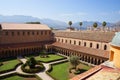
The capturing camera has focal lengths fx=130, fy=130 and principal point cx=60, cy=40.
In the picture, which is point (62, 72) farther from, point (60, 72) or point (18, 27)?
point (18, 27)

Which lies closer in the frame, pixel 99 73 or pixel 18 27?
pixel 99 73

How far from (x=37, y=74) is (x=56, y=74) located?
452 cm

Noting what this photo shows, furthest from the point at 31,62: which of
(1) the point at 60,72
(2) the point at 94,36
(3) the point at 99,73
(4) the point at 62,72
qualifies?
(3) the point at 99,73

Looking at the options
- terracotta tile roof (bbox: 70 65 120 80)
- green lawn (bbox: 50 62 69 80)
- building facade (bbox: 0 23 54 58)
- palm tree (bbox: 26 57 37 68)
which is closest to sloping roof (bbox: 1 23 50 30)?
building facade (bbox: 0 23 54 58)

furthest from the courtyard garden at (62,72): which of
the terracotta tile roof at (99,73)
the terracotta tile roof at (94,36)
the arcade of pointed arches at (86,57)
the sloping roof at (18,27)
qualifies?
the sloping roof at (18,27)

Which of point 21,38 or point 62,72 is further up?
point 21,38

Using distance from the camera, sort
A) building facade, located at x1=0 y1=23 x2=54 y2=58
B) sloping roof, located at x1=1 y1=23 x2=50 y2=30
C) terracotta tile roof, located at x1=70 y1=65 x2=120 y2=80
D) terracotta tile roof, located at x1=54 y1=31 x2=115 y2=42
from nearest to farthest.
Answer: terracotta tile roof, located at x1=70 y1=65 x2=120 y2=80, terracotta tile roof, located at x1=54 y1=31 x2=115 y2=42, building facade, located at x1=0 y1=23 x2=54 y2=58, sloping roof, located at x1=1 y1=23 x2=50 y2=30

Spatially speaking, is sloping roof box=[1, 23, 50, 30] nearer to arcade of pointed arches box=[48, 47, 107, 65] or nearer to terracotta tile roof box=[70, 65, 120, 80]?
arcade of pointed arches box=[48, 47, 107, 65]

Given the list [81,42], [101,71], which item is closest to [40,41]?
[81,42]

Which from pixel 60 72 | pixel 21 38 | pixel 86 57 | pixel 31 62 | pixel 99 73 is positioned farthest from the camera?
pixel 21 38

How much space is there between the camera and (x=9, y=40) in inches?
1932

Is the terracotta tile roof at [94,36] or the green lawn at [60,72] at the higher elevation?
the terracotta tile roof at [94,36]

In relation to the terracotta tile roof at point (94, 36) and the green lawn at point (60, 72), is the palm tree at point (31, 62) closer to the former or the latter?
the green lawn at point (60, 72)

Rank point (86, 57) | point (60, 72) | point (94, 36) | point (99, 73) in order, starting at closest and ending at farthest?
1. point (99, 73)
2. point (60, 72)
3. point (86, 57)
4. point (94, 36)
